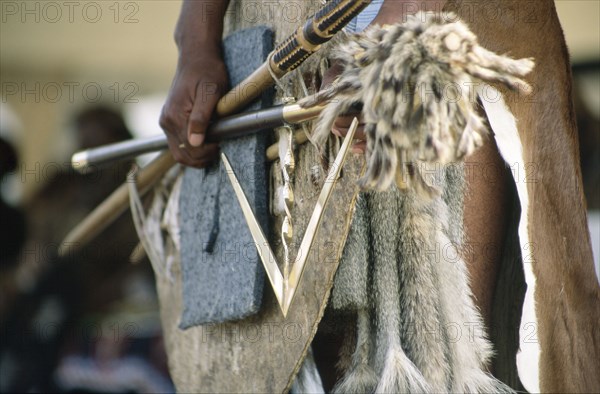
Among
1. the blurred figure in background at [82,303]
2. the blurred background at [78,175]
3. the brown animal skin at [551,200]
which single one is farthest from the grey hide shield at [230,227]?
the blurred figure in background at [82,303]

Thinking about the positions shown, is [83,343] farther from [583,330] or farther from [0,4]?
[583,330]

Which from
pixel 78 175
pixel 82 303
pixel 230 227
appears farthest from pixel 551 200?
pixel 78 175

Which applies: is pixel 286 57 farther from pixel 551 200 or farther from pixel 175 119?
pixel 551 200

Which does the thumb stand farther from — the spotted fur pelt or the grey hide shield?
the spotted fur pelt

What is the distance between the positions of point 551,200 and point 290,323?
497 millimetres

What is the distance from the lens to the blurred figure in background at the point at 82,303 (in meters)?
3.50

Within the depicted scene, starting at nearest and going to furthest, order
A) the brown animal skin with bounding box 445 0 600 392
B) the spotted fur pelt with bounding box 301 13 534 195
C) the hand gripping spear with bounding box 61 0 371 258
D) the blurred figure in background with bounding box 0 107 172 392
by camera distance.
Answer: the spotted fur pelt with bounding box 301 13 534 195 < the hand gripping spear with bounding box 61 0 371 258 < the brown animal skin with bounding box 445 0 600 392 < the blurred figure in background with bounding box 0 107 172 392

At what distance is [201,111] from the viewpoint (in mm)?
1705

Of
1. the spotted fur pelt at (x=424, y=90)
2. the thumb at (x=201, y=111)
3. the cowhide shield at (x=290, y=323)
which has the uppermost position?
the thumb at (x=201, y=111)

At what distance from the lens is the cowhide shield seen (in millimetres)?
1466

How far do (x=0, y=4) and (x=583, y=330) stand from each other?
12.1 feet

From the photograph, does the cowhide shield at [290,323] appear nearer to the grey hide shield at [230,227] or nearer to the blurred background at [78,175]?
the grey hide shield at [230,227]

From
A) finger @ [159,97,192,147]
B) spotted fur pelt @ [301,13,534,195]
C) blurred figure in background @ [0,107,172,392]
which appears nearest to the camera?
spotted fur pelt @ [301,13,534,195]

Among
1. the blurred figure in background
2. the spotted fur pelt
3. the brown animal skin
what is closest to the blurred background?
the blurred figure in background
